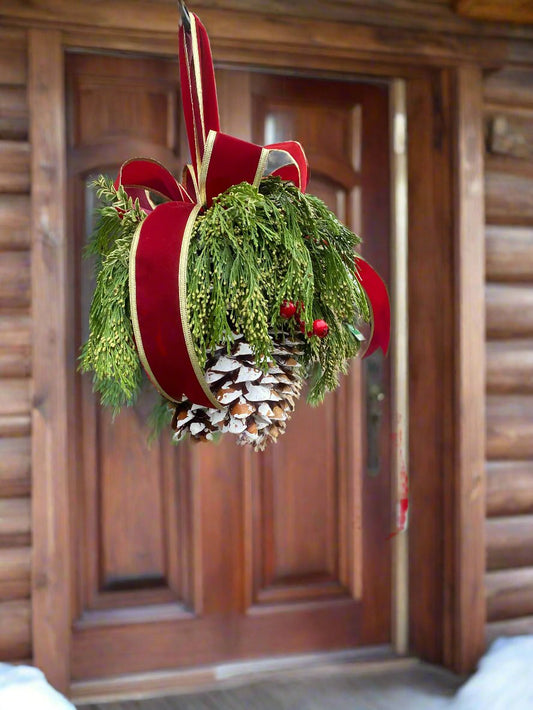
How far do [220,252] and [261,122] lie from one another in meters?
1.32

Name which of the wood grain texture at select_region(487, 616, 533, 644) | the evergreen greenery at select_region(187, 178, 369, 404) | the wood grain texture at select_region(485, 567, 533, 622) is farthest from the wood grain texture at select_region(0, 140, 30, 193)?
the wood grain texture at select_region(487, 616, 533, 644)

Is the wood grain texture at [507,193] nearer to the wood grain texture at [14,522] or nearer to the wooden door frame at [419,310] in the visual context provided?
the wooden door frame at [419,310]

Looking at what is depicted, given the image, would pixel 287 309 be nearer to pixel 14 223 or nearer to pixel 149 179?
pixel 149 179

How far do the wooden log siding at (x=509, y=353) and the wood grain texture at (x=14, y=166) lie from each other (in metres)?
1.38

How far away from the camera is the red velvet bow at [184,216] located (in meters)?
0.87

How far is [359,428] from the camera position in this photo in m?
2.19

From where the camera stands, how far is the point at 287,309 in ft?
3.06

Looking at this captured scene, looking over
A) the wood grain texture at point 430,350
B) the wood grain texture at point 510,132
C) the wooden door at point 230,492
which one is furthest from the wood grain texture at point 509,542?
the wood grain texture at point 510,132

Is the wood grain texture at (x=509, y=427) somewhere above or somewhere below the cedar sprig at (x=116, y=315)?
below

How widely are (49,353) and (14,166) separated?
1.68 feet

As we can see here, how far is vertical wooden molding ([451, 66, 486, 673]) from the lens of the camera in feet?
6.70

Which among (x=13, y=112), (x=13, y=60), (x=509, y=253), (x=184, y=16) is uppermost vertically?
(x=13, y=60)

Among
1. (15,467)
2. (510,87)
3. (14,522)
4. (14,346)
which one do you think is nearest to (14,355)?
(14,346)

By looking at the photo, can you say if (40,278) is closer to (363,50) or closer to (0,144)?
(0,144)
